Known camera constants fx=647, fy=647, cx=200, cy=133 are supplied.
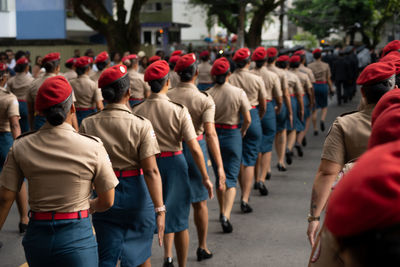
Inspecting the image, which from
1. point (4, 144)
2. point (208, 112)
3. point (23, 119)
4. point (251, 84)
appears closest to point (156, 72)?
point (208, 112)

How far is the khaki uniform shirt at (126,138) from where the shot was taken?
456 centimetres

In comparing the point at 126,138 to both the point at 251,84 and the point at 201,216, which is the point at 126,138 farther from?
the point at 251,84

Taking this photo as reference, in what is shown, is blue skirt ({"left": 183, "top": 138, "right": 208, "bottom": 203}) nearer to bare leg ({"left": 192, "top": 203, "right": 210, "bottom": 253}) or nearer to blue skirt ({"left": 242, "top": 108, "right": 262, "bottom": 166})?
bare leg ({"left": 192, "top": 203, "right": 210, "bottom": 253})

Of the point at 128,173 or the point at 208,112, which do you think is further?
the point at 208,112

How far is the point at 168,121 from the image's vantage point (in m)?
5.54

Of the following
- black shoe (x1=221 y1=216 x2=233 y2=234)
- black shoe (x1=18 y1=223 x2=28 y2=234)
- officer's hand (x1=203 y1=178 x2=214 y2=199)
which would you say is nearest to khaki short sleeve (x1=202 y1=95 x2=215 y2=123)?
officer's hand (x1=203 y1=178 x2=214 y2=199)

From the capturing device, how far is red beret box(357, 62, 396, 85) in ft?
12.8

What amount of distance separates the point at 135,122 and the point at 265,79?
5.56m

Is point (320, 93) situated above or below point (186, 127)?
below

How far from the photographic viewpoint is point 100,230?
15.2 feet

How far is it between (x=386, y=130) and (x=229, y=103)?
18.6ft

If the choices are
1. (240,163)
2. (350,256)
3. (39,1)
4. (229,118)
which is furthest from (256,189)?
(39,1)

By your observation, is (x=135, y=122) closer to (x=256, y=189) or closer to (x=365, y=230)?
(x=365, y=230)

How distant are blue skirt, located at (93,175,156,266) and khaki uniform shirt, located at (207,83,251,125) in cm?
303
